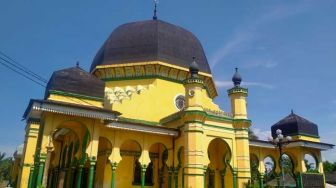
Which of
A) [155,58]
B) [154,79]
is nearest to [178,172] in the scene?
[154,79]

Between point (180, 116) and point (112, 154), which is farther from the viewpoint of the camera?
point (180, 116)

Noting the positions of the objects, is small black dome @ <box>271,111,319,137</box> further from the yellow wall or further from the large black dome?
the large black dome

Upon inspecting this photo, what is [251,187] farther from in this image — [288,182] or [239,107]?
[288,182]

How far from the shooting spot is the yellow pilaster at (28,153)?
18.2 metres

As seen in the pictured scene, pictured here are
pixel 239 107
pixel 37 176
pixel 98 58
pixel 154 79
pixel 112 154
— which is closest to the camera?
pixel 37 176

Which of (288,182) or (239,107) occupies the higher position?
(239,107)

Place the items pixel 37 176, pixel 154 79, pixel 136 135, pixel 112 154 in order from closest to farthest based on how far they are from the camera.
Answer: pixel 37 176, pixel 112 154, pixel 136 135, pixel 154 79

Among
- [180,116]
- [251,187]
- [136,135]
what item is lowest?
[251,187]

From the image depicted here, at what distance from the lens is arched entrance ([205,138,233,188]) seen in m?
18.6

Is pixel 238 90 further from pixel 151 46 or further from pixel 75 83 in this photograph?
pixel 75 83

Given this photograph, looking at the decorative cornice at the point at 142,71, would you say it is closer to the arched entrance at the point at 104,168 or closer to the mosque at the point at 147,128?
the mosque at the point at 147,128

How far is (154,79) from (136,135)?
521 centimetres

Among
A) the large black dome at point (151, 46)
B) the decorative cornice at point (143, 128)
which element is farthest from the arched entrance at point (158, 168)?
the large black dome at point (151, 46)

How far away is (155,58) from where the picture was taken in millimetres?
21359
